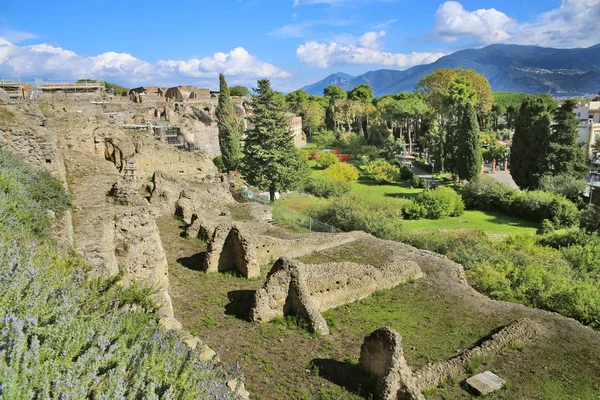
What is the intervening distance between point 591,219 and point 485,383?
23738mm

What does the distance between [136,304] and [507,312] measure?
10075mm

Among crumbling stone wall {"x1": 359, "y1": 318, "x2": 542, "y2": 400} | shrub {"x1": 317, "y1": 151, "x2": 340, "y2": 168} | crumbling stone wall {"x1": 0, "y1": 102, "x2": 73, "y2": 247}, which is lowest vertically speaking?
crumbling stone wall {"x1": 359, "y1": 318, "x2": 542, "y2": 400}

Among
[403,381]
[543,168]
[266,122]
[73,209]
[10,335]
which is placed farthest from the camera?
[543,168]

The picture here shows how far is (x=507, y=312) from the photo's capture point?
1208 cm

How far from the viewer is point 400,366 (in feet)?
27.6

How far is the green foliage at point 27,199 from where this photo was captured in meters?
7.53

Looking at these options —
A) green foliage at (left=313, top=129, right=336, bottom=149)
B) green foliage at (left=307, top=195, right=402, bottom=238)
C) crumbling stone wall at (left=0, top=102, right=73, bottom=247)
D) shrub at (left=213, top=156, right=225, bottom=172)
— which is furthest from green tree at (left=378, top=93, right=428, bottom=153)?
crumbling stone wall at (left=0, top=102, right=73, bottom=247)

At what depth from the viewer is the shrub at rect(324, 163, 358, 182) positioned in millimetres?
45822

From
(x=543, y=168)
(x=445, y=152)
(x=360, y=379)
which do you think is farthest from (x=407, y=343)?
(x=445, y=152)

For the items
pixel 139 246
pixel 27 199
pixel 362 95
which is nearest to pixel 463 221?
pixel 139 246

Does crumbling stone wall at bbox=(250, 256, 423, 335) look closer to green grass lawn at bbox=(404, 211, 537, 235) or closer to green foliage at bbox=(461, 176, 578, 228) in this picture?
green grass lawn at bbox=(404, 211, 537, 235)

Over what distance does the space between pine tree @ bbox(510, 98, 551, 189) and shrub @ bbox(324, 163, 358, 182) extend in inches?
621

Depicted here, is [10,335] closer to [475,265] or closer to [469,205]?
[475,265]

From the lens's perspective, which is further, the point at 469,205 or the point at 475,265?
the point at 469,205
